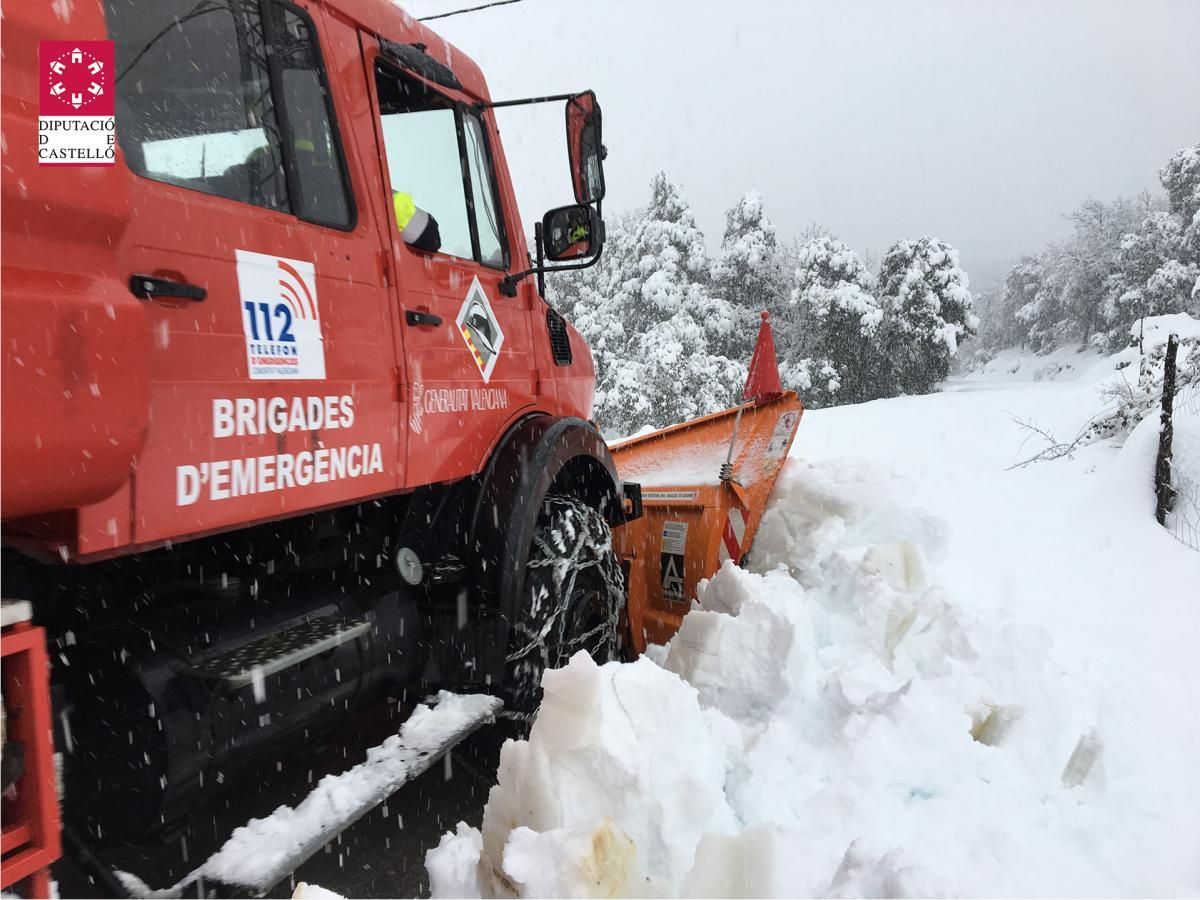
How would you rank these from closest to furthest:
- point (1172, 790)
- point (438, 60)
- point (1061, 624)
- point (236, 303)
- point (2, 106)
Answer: point (2, 106), point (236, 303), point (1172, 790), point (438, 60), point (1061, 624)

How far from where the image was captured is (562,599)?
9.64ft

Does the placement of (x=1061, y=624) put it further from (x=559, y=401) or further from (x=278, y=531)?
(x=278, y=531)

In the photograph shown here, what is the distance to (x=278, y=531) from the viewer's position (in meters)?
2.28

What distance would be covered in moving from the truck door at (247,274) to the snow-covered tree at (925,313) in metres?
32.8

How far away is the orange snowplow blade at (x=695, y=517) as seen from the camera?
4.02 meters

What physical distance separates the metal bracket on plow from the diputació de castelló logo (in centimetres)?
144

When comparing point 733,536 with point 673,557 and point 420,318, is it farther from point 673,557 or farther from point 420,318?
point 420,318

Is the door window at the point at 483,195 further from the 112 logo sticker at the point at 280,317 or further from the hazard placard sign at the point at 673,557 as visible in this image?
the hazard placard sign at the point at 673,557

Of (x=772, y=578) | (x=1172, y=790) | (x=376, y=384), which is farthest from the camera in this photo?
(x=772, y=578)

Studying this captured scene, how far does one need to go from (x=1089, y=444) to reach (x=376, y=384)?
7545 millimetres

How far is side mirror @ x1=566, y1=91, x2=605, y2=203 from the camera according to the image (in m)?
3.03

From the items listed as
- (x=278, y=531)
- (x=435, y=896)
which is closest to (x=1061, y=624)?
(x=435, y=896)

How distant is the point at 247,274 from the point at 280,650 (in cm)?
90

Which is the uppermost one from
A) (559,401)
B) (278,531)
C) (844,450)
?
(559,401)
